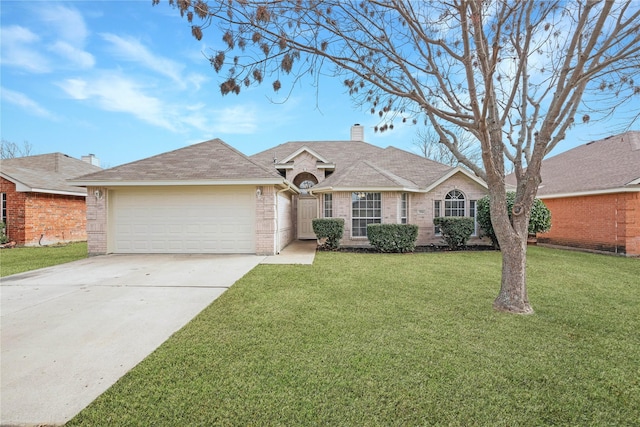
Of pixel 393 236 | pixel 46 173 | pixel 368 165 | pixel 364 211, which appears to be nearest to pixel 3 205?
pixel 46 173

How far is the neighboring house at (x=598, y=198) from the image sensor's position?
11008mm

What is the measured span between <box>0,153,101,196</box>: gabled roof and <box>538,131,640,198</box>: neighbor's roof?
19756 mm

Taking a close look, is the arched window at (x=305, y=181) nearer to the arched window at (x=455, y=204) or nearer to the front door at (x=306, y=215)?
the front door at (x=306, y=215)

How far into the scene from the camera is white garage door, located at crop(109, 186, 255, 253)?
34.7ft

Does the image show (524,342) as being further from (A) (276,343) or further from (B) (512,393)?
(A) (276,343)

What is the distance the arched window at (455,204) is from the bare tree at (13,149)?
41.4m

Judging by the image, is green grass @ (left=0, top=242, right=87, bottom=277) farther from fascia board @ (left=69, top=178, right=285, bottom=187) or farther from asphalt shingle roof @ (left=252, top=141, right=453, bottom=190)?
asphalt shingle roof @ (left=252, top=141, right=453, bottom=190)

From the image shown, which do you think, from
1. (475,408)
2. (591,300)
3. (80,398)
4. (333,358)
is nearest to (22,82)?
(80,398)

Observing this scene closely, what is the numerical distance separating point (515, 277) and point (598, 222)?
35.9 feet

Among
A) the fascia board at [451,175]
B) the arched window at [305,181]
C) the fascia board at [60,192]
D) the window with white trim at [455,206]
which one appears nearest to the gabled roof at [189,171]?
the arched window at [305,181]

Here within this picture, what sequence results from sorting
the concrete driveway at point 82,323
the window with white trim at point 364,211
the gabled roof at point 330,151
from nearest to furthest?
the concrete driveway at point 82,323
the window with white trim at point 364,211
the gabled roof at point 330,151

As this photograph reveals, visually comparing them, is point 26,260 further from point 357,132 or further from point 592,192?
point 592,192

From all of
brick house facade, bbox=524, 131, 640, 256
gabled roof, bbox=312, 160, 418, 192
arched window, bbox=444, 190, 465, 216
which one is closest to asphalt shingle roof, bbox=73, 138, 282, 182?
gabled roof, bbox=312, 160, 418, 192

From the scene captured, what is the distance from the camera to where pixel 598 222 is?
12125mm
